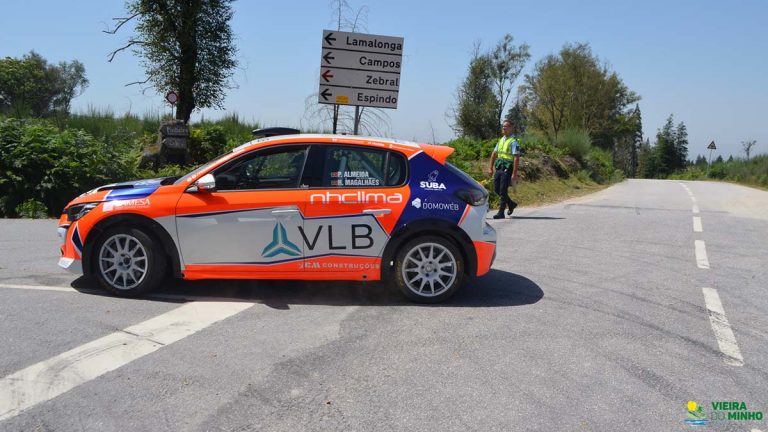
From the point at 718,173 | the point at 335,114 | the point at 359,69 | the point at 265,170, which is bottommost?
the point at 265,170

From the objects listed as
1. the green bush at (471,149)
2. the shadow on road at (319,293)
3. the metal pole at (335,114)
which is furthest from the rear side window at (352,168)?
the green bush at (471,149)

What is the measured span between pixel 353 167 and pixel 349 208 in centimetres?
41

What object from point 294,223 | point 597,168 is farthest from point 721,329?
point 597,168

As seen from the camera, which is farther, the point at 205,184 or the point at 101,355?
the point at 205,184

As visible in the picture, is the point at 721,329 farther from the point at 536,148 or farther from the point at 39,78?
the point at 39,78

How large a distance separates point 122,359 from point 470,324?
8.93 feet

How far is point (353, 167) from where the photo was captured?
5.60 metres

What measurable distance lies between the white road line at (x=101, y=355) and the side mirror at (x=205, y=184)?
41.3 inches

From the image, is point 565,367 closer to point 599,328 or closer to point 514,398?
point 514,398

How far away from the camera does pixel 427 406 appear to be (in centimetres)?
350

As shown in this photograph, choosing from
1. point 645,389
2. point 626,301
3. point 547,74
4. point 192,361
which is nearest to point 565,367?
point 645,389

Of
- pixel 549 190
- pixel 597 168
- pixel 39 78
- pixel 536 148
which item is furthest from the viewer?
pixel 39 78

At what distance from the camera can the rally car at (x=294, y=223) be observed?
5.45 metres

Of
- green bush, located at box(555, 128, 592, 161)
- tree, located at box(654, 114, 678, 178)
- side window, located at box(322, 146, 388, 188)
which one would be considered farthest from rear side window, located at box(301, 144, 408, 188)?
tree, located at box(654, 114, 678, 178)
